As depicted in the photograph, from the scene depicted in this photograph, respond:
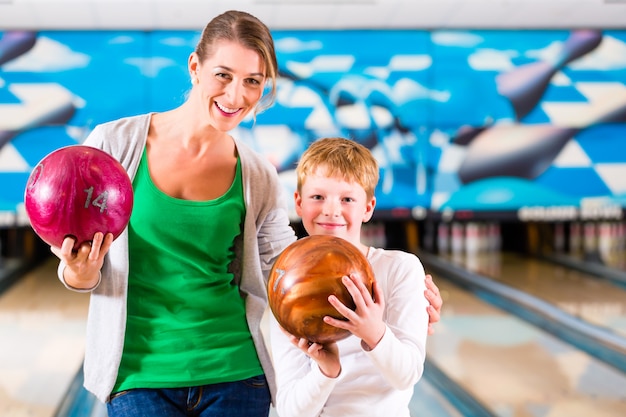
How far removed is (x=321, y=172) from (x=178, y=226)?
0.26 m

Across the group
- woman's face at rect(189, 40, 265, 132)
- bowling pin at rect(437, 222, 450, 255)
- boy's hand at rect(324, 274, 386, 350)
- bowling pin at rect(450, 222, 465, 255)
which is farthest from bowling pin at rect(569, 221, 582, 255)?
boy's hand at rect(324, 274, 386, 350)

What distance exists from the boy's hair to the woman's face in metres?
0.14

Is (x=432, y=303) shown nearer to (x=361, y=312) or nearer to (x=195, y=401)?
(x=361, y=312)

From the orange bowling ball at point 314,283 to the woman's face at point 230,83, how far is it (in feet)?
0.93

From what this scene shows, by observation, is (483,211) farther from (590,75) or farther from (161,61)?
(161,61)

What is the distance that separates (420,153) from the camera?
5246mm

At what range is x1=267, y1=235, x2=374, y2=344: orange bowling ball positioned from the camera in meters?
1.03

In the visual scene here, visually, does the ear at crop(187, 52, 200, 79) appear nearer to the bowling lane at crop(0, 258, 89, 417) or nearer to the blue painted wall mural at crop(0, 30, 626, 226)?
the bowling lane at crop(0, 258, 89, 417)

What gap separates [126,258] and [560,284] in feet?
13.5

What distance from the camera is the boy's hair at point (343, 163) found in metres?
1.26

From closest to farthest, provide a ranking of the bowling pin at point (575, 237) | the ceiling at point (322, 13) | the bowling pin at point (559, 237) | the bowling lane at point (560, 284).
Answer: the bowling lane at point (560, 284)
the ceiling at point (322, 13)
the bowling pin at point (575, 237)
the bowling pin at point (559, 237)

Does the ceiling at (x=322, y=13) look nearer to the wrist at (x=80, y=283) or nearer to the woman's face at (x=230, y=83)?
the woman's face at (x=230, y=83)

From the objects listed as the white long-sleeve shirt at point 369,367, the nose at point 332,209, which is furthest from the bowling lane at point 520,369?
the nose at point 332,209

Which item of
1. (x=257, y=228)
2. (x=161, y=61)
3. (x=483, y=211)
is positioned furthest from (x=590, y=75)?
(x=257, y=228)
